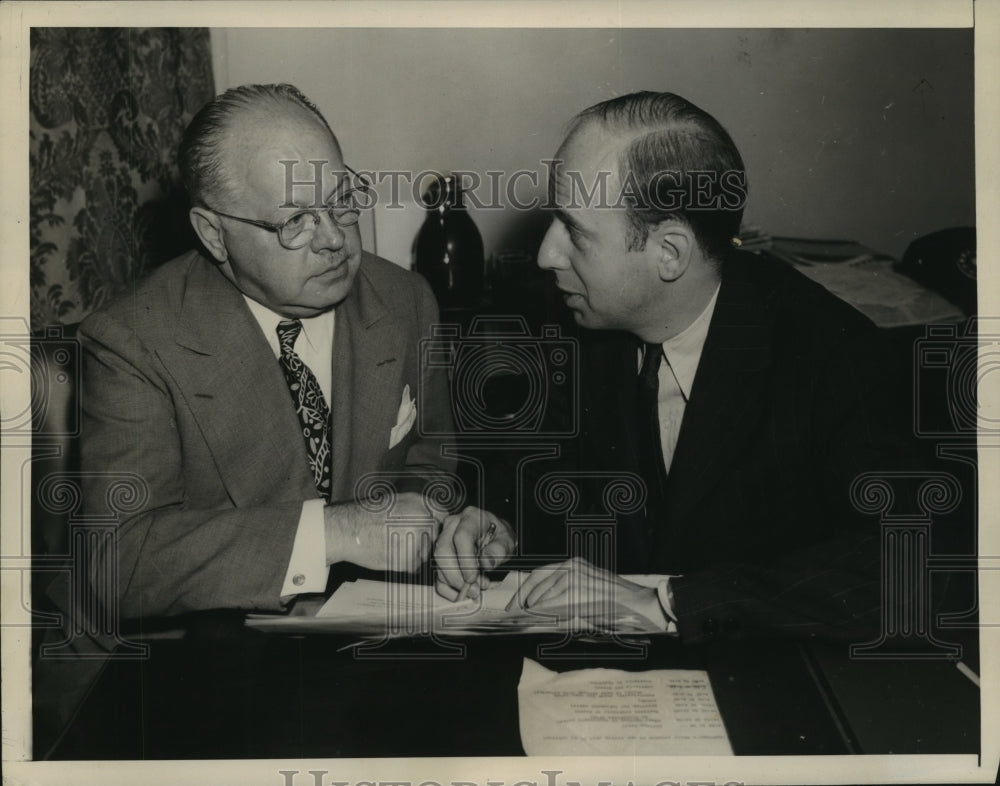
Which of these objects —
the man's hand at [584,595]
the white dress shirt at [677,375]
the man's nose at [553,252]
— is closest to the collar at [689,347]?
the white dress shirt at [677,375]

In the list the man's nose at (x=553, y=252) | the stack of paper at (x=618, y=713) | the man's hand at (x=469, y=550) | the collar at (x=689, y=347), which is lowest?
the stack of paper at (x=618, y=713)

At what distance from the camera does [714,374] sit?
1.53 metres

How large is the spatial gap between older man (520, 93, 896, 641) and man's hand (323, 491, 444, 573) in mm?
192

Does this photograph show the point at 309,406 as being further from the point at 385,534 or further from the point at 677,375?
the point at 677,375

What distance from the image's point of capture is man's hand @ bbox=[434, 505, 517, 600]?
147 centimetres

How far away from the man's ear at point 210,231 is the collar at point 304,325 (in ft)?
0.27

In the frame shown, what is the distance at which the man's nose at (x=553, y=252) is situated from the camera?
1528 mm

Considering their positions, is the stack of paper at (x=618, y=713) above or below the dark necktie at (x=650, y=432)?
below

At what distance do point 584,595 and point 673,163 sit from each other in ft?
2.34

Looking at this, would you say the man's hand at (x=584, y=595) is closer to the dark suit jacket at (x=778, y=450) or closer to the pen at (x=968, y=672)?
the dark suit jacket at (x=778, y=450)

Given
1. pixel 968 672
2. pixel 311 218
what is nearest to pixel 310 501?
pixel 311 218

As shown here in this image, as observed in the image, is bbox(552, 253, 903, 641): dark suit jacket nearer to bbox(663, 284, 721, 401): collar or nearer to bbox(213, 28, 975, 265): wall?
bbox(663, 284, 721, 401): collar

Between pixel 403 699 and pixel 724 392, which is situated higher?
pixel 724 392

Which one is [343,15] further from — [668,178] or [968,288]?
[968,288]
